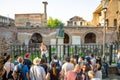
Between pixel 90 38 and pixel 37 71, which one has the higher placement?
pixel 90 38

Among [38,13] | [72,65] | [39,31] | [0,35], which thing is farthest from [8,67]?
[38,13]

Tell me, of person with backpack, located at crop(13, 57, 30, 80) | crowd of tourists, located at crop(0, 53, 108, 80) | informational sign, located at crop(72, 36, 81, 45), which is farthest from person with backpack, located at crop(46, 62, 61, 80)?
informational sign, located at crop(72, 36, 81, 45)

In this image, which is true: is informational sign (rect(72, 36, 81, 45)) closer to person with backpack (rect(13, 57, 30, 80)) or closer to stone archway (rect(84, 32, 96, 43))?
stone archway (rect(84, 32, 96, 43))

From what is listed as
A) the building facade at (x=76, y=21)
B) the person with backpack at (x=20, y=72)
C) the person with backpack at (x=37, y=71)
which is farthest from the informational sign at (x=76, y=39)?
the person with backpack at (x=37, y=71)

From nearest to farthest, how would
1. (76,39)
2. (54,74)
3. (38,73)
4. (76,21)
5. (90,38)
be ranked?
(54,74)
(38,73)
(76,39)
(90,38)
(76,21)

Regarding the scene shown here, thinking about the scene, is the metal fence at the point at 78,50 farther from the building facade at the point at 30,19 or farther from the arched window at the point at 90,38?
the building facade at the point at 30,19

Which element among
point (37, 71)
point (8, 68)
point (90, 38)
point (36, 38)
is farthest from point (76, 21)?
point (37, 71)

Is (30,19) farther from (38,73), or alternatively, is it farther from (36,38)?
(38,73)

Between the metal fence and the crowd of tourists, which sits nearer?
the crowd of tourists

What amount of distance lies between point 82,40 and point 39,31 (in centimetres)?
709

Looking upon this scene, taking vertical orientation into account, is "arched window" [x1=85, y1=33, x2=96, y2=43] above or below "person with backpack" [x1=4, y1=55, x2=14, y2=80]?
above

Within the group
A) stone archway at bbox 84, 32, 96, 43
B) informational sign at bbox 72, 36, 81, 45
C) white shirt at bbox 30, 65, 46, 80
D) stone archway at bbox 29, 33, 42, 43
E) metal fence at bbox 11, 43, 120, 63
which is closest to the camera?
white shirt at bbox 30, 65, 46, 80

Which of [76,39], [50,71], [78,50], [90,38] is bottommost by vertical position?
[50,71]

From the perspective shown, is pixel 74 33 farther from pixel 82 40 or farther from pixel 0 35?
pixel 0 35
